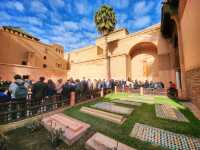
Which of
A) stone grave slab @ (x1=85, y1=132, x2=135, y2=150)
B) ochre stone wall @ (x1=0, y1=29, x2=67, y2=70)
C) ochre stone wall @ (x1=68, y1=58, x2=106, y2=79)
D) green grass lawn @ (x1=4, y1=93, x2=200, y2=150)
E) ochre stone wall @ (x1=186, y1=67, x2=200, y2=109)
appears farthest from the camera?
ochre stone wall @ (x1=68, y1=58, x2=106, y2=79)

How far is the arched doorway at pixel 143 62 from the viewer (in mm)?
16927

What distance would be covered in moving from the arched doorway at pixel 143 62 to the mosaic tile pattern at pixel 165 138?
1496cm

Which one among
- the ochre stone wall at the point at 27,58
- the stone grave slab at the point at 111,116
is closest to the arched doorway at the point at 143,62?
the stone grave slab at the point at 111,116

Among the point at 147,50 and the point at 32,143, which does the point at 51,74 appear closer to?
the point at 147,50

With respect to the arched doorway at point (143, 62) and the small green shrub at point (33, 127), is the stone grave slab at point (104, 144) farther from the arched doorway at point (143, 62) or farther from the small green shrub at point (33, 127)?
the arched doorway at point (143, 62)

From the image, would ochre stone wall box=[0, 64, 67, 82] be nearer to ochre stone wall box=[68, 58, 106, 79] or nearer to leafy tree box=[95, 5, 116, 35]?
ochre stone wall box=[68, 58, 106, 79]

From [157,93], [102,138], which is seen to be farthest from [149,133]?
[157,93]

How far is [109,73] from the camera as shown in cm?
1912

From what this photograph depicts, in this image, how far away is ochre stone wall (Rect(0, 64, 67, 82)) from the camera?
1764 cm

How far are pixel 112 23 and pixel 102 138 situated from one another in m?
17.8

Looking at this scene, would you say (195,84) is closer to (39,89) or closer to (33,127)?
(33,127)

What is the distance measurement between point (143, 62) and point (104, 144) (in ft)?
55.8

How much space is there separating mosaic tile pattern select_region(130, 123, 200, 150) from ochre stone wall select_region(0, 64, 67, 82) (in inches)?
832

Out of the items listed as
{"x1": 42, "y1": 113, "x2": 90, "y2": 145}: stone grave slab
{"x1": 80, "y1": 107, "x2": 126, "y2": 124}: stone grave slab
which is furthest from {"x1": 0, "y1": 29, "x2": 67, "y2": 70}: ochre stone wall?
{"x1": 80, "y1": 107, "x2": 126, "y2": 124}: stone grave slab
